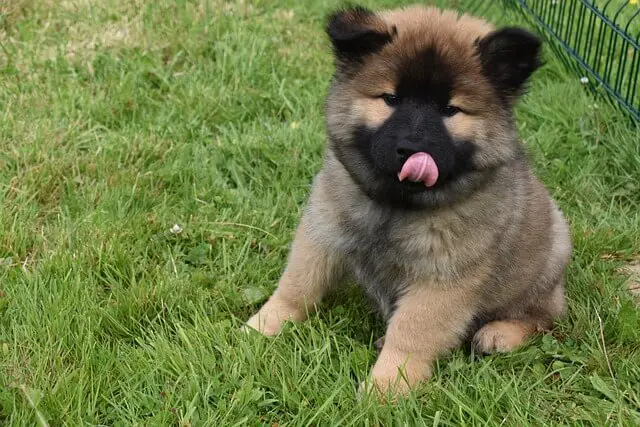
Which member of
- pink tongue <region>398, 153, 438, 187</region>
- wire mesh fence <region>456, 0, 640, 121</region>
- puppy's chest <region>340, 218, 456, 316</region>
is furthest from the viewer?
wire mesh fence <region>456, 0, 640, 121</region>

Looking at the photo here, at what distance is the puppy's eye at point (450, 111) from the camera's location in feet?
7.80

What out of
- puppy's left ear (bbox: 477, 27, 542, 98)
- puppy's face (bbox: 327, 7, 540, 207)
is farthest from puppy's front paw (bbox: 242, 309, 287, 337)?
puppy's left ear (bbox: 477, 27, 542, 98)

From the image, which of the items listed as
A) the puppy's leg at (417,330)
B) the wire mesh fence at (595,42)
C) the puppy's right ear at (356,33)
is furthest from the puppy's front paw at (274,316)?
the wire mesh fence at (595,42)

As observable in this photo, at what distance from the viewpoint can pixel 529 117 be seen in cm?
467

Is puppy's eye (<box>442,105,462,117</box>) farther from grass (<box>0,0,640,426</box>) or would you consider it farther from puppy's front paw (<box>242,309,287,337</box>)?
puppy's front paw (<box>242,309,287,337</box>)

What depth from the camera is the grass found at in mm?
2502

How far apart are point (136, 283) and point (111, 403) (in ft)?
2.20

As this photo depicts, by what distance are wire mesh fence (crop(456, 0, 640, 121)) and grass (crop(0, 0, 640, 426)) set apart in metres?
0.12

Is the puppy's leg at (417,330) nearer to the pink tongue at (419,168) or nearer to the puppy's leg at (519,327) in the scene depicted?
the puppy's leg at (519,327)

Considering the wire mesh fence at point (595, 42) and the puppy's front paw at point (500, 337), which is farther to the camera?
the wire mesh fence at point (595, 42)

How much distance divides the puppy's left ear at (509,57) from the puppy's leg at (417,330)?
73 cm

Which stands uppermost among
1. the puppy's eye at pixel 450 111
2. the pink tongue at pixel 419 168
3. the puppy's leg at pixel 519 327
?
the puppy's eye at pixel 450 111

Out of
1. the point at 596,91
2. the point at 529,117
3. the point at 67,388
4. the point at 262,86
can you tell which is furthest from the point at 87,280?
the point at 596,91

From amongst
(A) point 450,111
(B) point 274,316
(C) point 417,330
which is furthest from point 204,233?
(A) point 450,111
